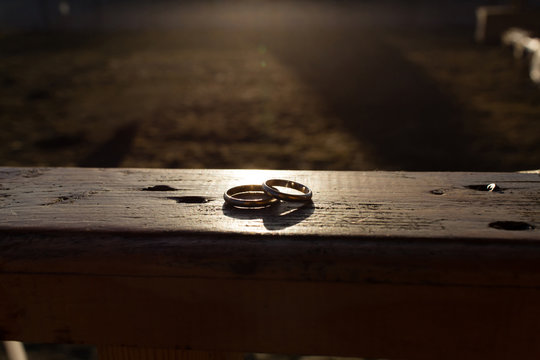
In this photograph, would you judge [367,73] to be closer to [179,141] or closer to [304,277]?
[179,141]

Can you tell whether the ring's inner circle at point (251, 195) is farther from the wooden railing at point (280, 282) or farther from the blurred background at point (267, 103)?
the blurred background at point (267, 103)

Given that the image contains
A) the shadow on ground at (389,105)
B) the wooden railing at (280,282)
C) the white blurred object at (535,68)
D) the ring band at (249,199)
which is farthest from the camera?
the white blurred object at (535,68)

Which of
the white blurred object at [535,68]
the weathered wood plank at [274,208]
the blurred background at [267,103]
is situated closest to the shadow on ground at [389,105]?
the blurred background at [267,103]

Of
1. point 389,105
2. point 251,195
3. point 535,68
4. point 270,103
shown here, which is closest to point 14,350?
point 251,195

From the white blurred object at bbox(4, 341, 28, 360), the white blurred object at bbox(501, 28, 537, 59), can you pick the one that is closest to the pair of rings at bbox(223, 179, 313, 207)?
the white blurred object at bbox(4, 341, 28, 360)

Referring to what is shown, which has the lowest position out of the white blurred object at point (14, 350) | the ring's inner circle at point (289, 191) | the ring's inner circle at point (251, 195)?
the white blurred object at point (14, 350)

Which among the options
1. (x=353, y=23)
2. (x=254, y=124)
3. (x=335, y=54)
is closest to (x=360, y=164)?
(x=254, y=124)

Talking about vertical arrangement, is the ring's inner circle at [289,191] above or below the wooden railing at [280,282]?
above

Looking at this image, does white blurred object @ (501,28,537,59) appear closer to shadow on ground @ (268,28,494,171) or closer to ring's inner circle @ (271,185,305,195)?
shadow on ground @ (268,28,494,171)
